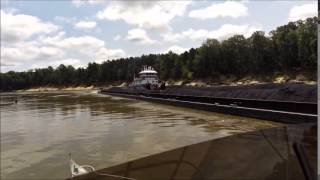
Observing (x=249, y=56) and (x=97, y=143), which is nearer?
(x=97, y=143)

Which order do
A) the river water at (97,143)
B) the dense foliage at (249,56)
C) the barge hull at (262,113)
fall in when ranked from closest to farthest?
1. the river water at (97,143)
2. the barge hull at (262,113)
3. the dense foliage at (249,56)

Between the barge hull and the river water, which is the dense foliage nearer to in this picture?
the barge hull

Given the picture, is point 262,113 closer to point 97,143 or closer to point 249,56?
point 97,143

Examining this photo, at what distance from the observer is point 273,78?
99.4m

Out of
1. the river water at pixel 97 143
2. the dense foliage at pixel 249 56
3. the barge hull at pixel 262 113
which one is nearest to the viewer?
the river water at pixel 97 143

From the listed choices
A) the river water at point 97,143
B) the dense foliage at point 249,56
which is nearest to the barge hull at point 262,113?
the river water at point 97,143

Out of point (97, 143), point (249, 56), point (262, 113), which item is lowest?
point (97, 143)

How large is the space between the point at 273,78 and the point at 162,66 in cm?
5302

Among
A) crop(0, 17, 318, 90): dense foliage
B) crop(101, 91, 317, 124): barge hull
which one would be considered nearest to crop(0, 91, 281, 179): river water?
crop(101, 91, 317, 124): barge hull

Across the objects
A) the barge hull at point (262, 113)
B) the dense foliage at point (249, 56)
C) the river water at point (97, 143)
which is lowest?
the river water at point (97, 143)

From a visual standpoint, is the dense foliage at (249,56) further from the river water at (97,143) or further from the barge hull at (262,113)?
the river water at (97,143)

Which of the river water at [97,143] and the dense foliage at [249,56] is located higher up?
the dense foliage at [249,56]

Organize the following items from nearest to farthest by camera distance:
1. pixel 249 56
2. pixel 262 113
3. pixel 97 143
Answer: pixel 97 143 → pixel 262 113 → pixel 249 56

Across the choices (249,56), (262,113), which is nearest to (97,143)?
(262,113)
